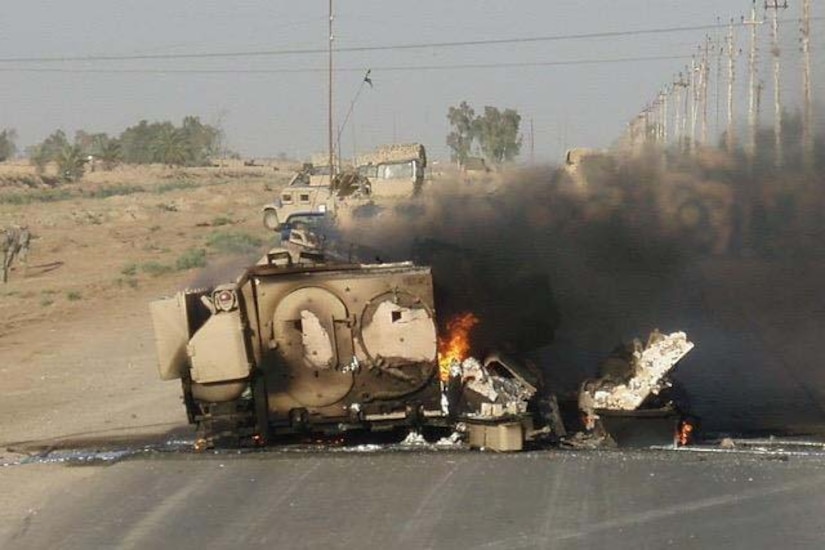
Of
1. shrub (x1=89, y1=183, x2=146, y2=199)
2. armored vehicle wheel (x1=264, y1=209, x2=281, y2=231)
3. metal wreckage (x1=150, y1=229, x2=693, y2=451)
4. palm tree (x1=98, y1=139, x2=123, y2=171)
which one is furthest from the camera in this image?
palm tree (x1=98, y1=139, x2=123, y2=171)

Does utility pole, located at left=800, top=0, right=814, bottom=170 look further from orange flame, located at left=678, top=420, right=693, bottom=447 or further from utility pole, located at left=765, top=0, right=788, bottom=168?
orange flame, located at left=678, top=420, right=693, bottom=447

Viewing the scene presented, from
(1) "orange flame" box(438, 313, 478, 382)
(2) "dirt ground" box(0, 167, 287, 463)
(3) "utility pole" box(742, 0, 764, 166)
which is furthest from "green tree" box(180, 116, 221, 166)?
(1) "orange flame" box(438, 313, 478, 382)

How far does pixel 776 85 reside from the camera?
3750cm

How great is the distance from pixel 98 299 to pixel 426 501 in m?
24.6

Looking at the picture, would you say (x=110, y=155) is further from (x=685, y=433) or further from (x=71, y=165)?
(x=685, y=433)

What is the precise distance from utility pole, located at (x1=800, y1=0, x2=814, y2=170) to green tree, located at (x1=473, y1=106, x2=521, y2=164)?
4110 millimetres

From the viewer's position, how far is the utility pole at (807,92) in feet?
74.4

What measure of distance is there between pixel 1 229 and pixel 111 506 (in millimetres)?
43957


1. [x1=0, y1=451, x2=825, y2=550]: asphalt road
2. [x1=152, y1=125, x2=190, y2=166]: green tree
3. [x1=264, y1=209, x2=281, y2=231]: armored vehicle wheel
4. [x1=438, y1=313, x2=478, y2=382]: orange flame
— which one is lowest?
[x1=0, y1=451, x2=825, y2=550]: asphalt road

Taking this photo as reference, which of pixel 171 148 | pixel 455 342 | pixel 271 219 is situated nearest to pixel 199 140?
pixel 171 148

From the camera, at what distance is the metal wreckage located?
49.2 feet

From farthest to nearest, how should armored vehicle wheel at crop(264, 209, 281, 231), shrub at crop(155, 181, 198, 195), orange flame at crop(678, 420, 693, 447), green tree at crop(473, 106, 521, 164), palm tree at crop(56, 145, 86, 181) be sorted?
palm tree at crop(56, 145, 86, 181) → shrub at crop(155, 181, 198, 195) → armored vehicle wheel at crop(264, 209, 281, 231) → green tree at crop(473, 106, 521, 164) → orange flame at crop(678, 420, 693, 447)

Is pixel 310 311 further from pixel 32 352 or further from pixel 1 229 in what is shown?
pixel 1 229

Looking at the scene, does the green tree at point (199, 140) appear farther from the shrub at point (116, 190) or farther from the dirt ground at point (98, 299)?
the dirt ground at point (98, 299)
